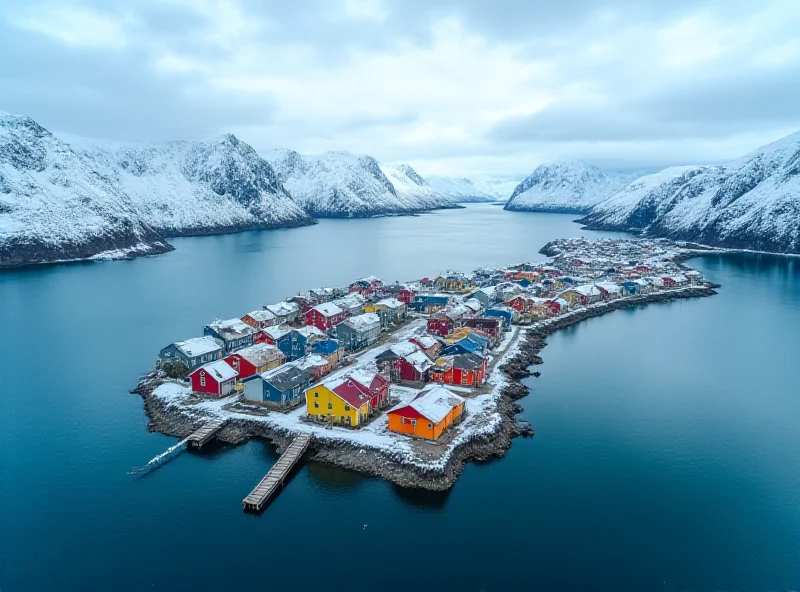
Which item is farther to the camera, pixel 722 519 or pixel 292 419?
pixel 292 419

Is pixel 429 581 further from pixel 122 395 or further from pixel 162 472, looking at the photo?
pixel 122 395

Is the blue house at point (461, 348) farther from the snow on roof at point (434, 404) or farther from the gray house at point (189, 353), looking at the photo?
the gray house at point (189, 353)

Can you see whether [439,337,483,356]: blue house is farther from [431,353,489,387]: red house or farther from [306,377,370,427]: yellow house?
[306,377,370,427]: yellow house

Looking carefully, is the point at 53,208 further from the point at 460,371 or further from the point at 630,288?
the point at 630,288

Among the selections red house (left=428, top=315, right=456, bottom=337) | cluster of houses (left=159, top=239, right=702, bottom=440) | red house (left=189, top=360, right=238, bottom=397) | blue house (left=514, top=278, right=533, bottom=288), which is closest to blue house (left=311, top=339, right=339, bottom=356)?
cluster of houses (left=159, top=239, right=702, bottom=440)

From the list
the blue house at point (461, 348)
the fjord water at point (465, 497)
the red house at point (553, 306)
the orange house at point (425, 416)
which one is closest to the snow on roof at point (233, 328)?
the fjord water at point (465, 497)

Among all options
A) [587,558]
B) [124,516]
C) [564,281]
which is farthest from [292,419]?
[564,281]

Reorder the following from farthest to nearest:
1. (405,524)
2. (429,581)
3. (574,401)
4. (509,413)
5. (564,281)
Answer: (564,281) → (574,401) → (509,413) → (405,524) → (429,581)
